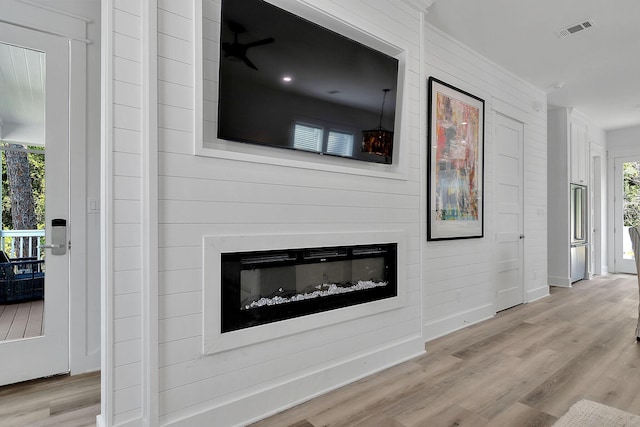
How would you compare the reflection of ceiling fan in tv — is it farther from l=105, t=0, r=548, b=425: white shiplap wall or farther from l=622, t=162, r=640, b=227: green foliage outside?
l=622, t=162, r=640, b=227: green foliage outside

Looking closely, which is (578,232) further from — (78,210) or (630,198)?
(78,210)

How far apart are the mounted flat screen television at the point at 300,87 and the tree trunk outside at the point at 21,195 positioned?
1.53 metres

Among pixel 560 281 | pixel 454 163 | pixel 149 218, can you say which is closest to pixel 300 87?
pixel 149 218

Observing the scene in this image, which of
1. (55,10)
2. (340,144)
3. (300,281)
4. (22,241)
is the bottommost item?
(300,281)

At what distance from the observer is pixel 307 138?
2234mm

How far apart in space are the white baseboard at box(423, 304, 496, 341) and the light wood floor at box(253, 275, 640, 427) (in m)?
0.08

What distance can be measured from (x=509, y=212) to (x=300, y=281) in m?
3.35

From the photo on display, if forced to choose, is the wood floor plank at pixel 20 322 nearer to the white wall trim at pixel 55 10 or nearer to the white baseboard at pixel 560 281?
the white wall trim at pixel 55 10

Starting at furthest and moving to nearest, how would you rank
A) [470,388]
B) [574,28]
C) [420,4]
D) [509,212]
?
[509,212]
[574,28]
[420,4]
[470,388]

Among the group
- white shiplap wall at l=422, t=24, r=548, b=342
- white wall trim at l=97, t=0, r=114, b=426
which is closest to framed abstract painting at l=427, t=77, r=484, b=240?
white shiplap wall at l=422, t=24, r=548, b=342

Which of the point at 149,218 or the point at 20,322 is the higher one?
the point at 149,218

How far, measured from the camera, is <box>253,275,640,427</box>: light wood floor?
2.03 metres

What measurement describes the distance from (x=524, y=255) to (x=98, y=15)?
16.8 ft

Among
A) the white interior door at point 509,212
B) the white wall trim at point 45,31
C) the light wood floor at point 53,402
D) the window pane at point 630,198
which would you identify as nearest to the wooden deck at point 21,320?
the light wood floor at point 53,402
